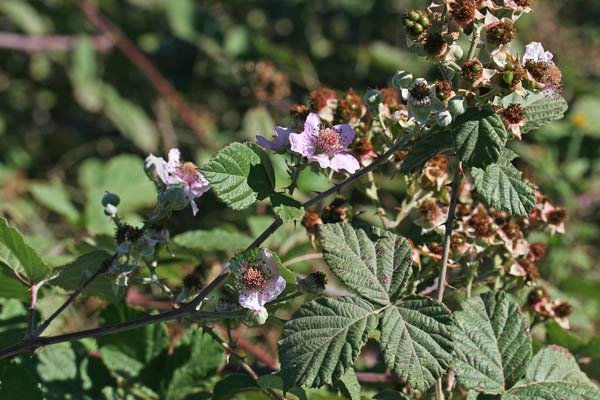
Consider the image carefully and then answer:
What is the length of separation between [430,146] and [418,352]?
0.36 m

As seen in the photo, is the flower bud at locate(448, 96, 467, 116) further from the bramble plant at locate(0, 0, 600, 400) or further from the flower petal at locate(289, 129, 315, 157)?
the flower petal at locate(289, 129, 315, 157)

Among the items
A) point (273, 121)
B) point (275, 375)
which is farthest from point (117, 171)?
point (275, 375)

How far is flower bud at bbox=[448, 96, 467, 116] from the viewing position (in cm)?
119

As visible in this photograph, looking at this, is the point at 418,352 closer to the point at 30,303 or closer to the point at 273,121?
the point at 30,303

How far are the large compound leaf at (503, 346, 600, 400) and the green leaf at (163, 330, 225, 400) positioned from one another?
66cm

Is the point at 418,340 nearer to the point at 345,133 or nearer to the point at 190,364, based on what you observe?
the point at 345,133

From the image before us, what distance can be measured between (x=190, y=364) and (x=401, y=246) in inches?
25.6

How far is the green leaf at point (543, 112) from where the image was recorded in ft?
4.43

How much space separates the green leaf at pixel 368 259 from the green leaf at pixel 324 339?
0.11 ft

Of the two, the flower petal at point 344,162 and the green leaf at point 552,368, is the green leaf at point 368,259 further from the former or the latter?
the green leaf at point 552,368

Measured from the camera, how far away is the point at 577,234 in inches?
123

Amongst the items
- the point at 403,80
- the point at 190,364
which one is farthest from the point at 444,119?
the point at 190,364

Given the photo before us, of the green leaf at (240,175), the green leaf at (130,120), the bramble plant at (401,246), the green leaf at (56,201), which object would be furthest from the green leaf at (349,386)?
the green leaf at (130,120)

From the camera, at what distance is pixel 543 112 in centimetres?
136
